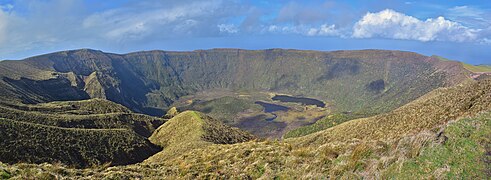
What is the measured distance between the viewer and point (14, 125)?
53.8 m

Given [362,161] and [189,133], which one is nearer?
[362,161]

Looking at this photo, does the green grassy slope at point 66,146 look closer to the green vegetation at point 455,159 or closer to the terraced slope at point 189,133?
the terraced slope at point 189,133

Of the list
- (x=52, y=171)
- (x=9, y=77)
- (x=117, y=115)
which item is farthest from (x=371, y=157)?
(x=9, y=77)

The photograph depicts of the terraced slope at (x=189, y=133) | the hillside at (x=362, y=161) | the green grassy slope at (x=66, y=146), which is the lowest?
the terraced slope at (x=189, y=133)

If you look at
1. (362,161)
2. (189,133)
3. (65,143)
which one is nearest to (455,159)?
(362,161)

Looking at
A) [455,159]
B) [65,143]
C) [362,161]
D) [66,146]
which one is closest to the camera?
[455,159]

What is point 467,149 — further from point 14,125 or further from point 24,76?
point 24,76

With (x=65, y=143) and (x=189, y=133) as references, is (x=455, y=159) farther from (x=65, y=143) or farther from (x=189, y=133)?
(x=189, y=133)

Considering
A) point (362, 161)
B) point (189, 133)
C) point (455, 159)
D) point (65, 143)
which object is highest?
point (455, 159)

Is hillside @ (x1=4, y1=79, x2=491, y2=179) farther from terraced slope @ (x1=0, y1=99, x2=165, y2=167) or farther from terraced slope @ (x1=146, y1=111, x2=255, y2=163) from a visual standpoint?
terraced slope @ (x1=146, y1=111, x2=255, y2=163)

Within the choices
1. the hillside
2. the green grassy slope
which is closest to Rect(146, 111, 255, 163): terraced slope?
the green grassy slope

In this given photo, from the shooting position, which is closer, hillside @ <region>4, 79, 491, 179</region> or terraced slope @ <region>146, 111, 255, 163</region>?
hillside @ <region>4, 79, 491, 179</region>

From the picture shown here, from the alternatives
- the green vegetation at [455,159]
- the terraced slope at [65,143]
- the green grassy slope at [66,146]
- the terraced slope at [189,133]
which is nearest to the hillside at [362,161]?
the green vegetation at [455,159]

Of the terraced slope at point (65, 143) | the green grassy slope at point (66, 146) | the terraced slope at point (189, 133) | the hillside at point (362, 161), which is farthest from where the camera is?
the terraced slope at point (189, 133)
